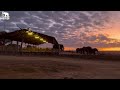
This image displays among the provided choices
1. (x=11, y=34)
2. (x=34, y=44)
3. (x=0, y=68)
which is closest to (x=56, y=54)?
(x=34, y=44)

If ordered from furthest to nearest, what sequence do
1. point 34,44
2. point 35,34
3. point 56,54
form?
point 34,44
point 56,54
point 35,34

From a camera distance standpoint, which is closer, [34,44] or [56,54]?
[56,54]

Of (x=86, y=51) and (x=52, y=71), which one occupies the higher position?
(x=86, y=51)

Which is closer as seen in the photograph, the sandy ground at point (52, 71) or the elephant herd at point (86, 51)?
the sandy ground at point (52, 71)

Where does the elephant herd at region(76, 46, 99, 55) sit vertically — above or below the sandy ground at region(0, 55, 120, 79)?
above

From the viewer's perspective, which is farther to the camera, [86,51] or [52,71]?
[86,51]

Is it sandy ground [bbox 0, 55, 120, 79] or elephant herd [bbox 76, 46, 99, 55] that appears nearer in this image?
sandy ground [bbox 0, 55, 120, 79]

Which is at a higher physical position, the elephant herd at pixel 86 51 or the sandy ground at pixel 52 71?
the elephant herd at pixel 86 51
